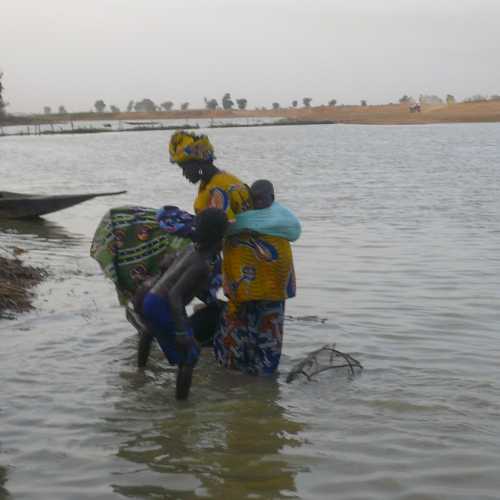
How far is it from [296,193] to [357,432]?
15.9 metres

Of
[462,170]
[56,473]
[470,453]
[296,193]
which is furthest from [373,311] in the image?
[462,170]

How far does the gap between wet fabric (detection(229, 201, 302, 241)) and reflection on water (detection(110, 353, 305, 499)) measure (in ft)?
3.12

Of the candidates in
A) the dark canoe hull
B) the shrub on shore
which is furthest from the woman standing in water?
the dark canoe hull

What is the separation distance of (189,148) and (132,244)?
0.95 metres

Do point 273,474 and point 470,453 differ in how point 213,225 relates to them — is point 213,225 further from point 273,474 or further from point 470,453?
point 470,453

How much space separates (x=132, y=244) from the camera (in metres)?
5.39

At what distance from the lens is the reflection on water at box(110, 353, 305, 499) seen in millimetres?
3703

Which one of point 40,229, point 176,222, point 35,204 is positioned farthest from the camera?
point 35,204

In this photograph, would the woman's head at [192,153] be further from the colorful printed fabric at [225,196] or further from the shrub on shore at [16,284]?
the shrub on shore at [16,284]

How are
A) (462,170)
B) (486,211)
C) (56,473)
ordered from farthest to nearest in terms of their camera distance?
1. (462,170)
2. (486,211)
3. (56,473)

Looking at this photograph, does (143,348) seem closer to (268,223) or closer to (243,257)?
(243,257)

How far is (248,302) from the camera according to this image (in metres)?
4.84

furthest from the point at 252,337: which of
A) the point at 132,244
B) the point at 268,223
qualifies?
the point at 132,244

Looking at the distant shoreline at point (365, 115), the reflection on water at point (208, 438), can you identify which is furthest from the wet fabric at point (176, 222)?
the distant shoreline at point (365, 115)
